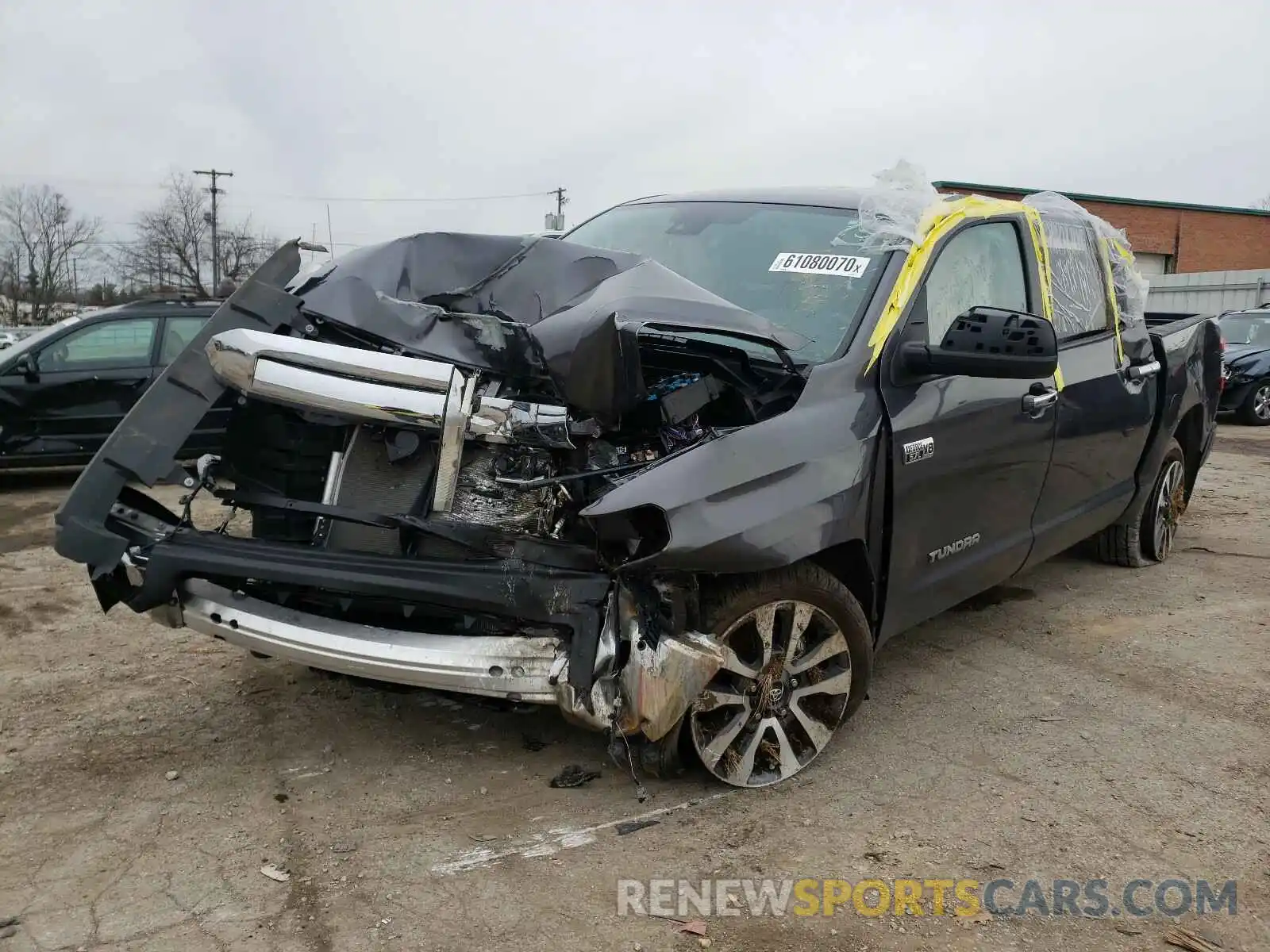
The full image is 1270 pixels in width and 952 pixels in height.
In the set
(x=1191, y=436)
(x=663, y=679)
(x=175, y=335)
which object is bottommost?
(x=663, y=679)

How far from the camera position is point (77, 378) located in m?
7.82

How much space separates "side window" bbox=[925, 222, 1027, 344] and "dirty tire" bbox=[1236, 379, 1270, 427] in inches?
473

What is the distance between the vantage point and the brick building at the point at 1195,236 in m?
31.8

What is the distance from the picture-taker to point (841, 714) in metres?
3.30

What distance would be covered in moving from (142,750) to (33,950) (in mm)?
1080

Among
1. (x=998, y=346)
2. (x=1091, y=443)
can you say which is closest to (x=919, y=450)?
(x=998, y=346)

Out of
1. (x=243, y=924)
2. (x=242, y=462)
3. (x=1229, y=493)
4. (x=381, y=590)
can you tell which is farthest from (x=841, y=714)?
(x=1229, y=493)

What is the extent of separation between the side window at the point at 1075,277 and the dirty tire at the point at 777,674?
1.95 metres

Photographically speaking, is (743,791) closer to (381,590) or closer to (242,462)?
(381,590)

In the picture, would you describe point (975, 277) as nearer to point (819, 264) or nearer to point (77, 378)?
point (819, 264)

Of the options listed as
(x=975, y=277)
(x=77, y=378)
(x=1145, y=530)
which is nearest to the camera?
(x=975, y=277)

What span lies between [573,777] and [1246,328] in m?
15.7

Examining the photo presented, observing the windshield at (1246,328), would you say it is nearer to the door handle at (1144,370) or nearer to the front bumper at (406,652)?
the door handle at (1144,370)

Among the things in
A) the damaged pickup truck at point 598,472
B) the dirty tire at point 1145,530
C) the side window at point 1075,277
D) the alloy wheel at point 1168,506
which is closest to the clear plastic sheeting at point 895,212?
the damaged pickup truck at point 598,472
